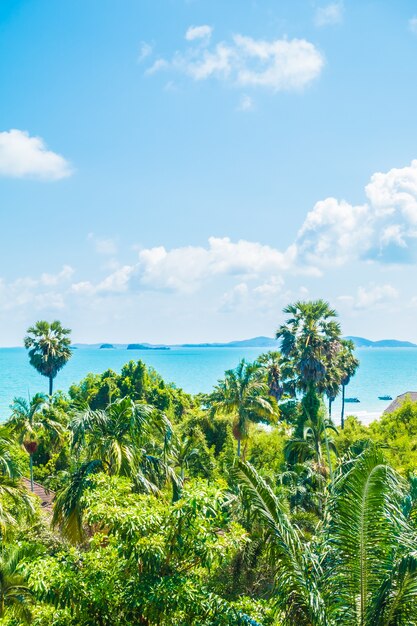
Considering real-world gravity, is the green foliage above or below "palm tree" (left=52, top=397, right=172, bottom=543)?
below

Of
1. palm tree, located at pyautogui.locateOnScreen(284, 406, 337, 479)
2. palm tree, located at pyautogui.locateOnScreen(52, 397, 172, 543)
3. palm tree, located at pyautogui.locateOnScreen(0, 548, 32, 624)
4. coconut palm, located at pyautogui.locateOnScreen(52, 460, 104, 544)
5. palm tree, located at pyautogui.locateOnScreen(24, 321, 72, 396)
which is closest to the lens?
palm tree, located at pyautogui.locateOnScreen(0, 548, 32, 624)

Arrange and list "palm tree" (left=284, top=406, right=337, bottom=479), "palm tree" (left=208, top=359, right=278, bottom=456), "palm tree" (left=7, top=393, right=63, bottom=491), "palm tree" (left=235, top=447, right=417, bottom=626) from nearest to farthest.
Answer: "palm tree" (left=235, top=447, right=417, bottom=626)
"palm tree" (left=284, top=406, right=337, bottom=479)
"palm tree" (left=208, top=359, right=278, bottom=456)
"palm tree" (left=7, top=393, right=63, bottom=491)

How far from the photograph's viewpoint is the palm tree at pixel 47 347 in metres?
47.0

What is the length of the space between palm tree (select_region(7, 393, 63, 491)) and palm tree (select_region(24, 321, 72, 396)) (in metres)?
14.8

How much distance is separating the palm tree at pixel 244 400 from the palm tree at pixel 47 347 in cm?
2173

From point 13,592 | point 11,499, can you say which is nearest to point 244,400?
point 11,499

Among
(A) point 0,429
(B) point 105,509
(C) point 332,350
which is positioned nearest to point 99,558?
(B) point 105,509

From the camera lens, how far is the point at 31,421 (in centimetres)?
3078

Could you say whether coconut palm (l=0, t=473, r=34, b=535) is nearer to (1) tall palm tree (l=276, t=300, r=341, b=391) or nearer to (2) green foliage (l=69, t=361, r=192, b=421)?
(1) tall palm tree (l=276, t=300, r=341, b=391)

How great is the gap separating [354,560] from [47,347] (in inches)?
1683

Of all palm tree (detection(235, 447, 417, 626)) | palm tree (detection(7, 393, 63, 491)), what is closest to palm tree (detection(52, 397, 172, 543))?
palm tree (detection(235, 447, 417, 626))

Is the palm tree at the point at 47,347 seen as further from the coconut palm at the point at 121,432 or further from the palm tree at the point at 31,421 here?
the coconut palm at the point at 121,432

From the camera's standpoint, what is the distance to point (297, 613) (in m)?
7.83

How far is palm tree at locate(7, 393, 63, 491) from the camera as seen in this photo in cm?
3048
